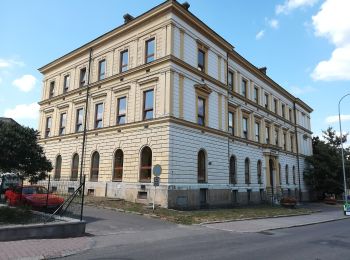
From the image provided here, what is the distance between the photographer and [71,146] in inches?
1220

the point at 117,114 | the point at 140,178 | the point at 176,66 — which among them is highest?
the point at 176,66

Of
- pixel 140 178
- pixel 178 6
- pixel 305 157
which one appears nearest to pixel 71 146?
pixel 140 178

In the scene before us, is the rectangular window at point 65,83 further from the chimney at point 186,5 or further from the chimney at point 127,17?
the chimney at point 186,5

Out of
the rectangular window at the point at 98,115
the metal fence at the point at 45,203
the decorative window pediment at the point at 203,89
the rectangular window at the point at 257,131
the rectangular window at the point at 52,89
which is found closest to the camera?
the metal fence at the point at 45,203

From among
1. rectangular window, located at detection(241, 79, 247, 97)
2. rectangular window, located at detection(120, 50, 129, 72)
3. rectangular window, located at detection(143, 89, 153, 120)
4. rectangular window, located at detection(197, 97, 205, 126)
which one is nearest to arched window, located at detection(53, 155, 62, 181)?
rectangular window, located at detection(120, 50, 129, 72)

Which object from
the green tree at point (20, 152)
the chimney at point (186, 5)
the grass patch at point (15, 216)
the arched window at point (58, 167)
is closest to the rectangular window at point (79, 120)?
the arched window at point (58, 167)

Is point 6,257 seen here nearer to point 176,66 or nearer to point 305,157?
point 176,66

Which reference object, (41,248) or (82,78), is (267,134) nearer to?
(82,78)

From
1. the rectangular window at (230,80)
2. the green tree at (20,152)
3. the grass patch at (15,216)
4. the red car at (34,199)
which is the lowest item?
the grass patch at (15,216)

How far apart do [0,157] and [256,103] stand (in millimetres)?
28412

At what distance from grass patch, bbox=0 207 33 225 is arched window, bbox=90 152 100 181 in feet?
45.4

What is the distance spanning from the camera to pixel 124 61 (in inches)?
1107

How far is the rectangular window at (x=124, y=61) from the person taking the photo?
27.7m

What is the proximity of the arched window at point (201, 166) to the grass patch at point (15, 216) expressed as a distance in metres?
14.3
